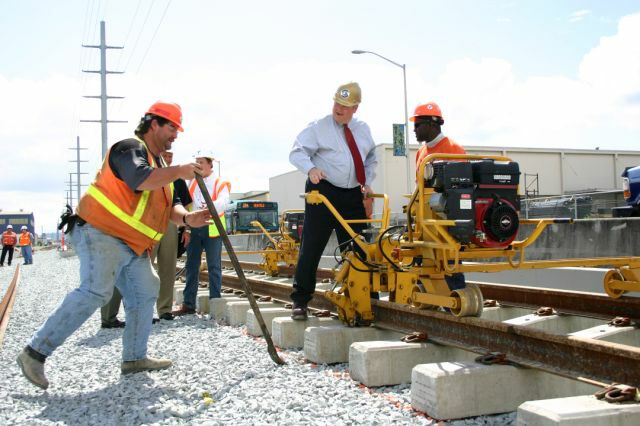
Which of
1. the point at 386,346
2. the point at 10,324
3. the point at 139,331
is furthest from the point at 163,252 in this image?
the point at 386,346

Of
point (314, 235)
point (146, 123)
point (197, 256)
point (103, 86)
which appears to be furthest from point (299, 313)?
point (103, 86)

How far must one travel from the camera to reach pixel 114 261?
414 centimetres

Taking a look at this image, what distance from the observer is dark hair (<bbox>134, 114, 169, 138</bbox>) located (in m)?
4.42

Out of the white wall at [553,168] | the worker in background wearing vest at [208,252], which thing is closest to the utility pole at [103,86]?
the white wall at [553,168]

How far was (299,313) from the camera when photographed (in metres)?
5.17

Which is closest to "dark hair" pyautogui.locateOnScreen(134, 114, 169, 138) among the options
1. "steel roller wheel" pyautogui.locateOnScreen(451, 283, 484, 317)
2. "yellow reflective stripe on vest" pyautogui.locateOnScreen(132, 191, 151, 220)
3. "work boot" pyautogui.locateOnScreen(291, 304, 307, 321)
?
"yellow reflective stripe on vest" pyautogui.locateOnScreen(132, 191, 151, 220)

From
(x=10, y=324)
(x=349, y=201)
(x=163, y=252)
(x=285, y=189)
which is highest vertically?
(x=285, y=189)

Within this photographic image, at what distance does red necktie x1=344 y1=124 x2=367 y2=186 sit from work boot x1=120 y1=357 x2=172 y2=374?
224 cm

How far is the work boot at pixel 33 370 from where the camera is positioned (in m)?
3.84

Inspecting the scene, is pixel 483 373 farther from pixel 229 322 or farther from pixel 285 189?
pixel 285 189

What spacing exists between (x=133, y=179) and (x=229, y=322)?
2.98 metres

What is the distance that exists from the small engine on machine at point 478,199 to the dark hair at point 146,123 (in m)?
1.97

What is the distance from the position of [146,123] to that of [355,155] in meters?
1.80

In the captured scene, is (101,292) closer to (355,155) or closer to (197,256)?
(355,155)
